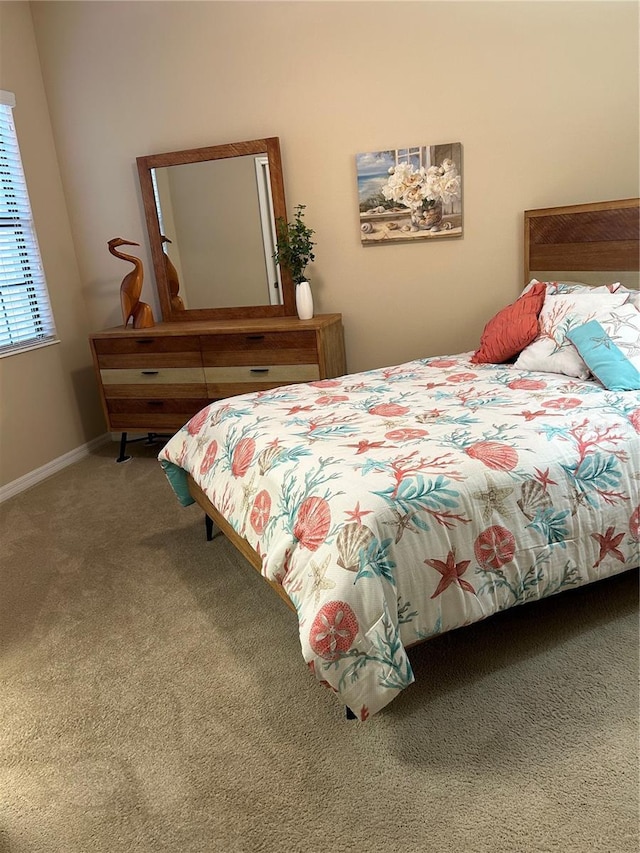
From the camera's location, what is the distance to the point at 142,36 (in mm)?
3746

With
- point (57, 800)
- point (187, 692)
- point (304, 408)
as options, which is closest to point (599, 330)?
point (304, 408)

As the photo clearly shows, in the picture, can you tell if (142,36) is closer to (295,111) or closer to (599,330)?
(295,111)

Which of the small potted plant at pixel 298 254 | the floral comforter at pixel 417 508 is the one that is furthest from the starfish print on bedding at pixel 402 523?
the small potted plant at pixel 298 254

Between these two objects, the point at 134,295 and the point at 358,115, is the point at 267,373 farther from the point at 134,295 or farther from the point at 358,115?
the point at 358,115

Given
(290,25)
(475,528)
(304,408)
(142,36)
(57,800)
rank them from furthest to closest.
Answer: (142,36) < (290,25) < (304,408) < (475,528) < (57,800)

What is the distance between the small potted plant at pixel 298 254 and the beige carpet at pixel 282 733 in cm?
168

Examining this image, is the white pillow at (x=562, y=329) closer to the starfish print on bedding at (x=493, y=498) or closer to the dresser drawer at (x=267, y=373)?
the starfish print on bedding at (x=493, y=498)

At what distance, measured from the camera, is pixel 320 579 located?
5.18 feet

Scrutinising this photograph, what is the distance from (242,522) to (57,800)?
87 centimetres

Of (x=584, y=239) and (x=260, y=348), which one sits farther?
(x=260, y=348)

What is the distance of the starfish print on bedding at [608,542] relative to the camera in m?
1.93

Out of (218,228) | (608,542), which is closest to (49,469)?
(218,228)

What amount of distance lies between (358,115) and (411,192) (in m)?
0.51

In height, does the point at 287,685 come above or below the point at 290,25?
below
